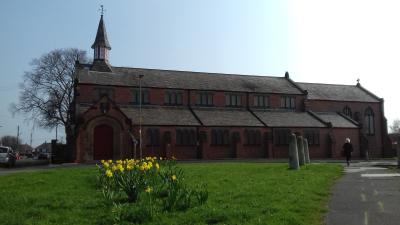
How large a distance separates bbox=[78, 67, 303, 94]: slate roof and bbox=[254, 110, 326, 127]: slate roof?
144 inches

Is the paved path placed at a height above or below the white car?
below

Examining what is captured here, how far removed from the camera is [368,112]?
69.9 metres

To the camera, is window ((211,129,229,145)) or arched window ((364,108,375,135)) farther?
arched window ((364,108,375,135))

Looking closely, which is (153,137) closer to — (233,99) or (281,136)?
(233,99)

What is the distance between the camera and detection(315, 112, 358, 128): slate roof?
6216 cm

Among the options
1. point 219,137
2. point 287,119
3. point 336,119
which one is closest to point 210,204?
point 219,137

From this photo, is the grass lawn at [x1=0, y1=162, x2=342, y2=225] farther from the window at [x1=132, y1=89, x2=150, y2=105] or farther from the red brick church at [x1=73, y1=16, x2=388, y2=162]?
the window at [x1=132, y1=89, x2=150, y2=105]

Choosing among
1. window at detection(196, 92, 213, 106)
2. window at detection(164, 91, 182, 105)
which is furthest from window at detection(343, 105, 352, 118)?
window at detection(164, 91, 182, 105)

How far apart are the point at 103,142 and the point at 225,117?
54.6ft

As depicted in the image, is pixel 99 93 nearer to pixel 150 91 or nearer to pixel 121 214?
pixel 150 91

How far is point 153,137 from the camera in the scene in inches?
1986

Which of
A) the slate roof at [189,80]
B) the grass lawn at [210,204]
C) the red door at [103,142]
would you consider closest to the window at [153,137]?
the red door at [103,142]

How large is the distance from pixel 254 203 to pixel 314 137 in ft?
163

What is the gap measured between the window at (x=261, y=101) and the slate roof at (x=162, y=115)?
11280mm
